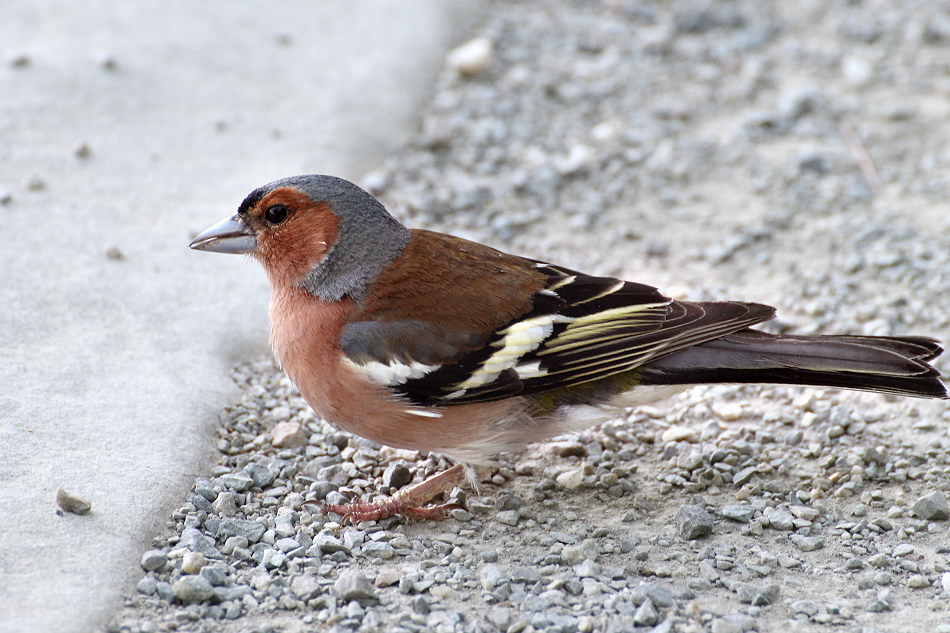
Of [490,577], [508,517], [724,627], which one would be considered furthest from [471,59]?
[724,627]

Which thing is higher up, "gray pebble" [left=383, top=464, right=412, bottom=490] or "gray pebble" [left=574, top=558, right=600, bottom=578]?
"gray pebble" [left=383, top=464, right=412, bottom=490]

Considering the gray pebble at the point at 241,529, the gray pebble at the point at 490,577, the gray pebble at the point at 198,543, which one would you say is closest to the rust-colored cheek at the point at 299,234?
the gray pebble at the point at 241,529

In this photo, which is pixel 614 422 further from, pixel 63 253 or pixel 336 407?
pixel 63 253

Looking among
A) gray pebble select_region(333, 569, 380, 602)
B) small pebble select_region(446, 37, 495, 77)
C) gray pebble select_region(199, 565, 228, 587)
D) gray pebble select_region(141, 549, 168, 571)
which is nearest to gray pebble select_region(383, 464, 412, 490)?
gray pebble select_region(333, 569, 380, 602)

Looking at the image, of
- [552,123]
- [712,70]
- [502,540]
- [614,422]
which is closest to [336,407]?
[502,540]

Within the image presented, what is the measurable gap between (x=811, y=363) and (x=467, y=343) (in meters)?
1.44

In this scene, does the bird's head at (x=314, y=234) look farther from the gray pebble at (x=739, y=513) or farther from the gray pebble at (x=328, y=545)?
the gray pebble at (x=739, y=513)

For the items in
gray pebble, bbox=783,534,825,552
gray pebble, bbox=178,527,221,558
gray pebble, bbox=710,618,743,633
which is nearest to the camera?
gray pebble, bbox=710,618,743,633

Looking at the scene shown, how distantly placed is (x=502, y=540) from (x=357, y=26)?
209 inches

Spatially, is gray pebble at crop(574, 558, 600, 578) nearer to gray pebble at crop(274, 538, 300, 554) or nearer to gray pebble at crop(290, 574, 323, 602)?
gray pebble at crop(290, 574, 323, 602)

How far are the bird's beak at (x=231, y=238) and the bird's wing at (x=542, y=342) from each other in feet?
2.43

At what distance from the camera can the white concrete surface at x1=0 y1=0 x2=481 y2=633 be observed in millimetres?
3811

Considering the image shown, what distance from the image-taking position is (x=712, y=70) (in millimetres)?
8156

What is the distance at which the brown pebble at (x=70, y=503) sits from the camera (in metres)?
3.71
